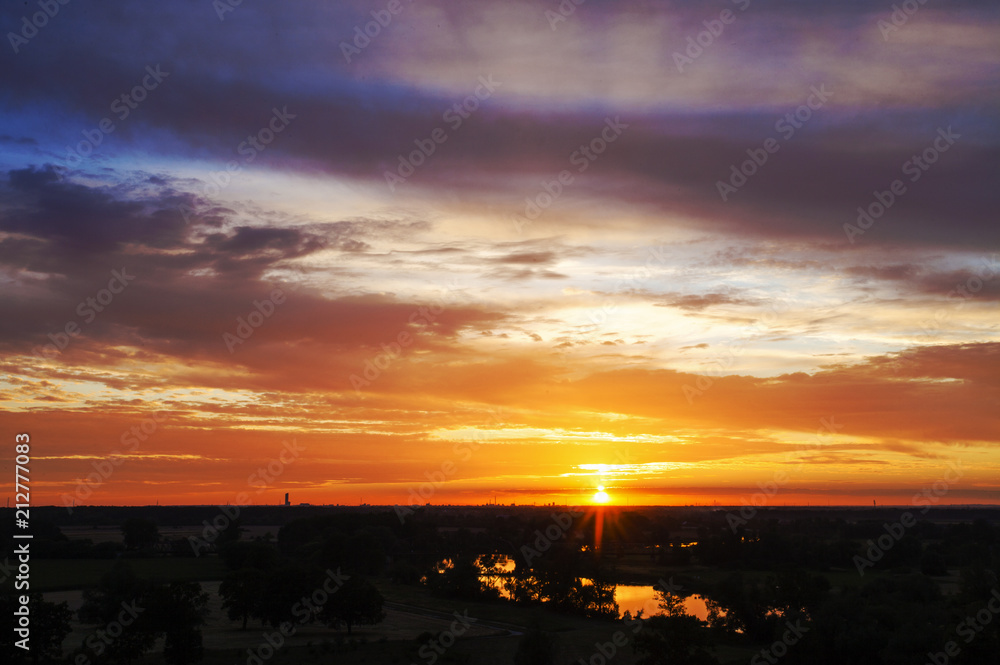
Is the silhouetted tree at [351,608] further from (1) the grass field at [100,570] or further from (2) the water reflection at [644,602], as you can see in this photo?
(1) the grass field at [100,570]

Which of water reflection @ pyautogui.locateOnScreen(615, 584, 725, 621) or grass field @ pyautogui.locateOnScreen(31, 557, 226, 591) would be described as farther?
grass field @ pyautogui.locateOnScreen(31, 557, 226, 591)

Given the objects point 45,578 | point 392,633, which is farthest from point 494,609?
point 45,578

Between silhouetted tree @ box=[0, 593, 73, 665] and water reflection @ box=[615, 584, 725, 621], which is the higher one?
silhouetted tree @ box=[0, 593, 73, 665]

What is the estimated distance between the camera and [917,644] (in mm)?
36875

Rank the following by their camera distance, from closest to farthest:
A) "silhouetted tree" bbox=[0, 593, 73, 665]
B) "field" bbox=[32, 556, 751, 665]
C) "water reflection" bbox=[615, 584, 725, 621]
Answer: "silhouetted tree" bbox=[0, 593, 73, 665] → "field" bbox=[32, 556, 751, 665] → "water reflection" bbox=[615, 584, 725, 621]

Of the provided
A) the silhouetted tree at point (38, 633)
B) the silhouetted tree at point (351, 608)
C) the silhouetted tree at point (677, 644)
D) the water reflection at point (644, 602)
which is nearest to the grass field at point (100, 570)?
the silhouetted tree at point (351, 608)

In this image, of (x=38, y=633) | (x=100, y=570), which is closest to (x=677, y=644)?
(x=38, y=633)

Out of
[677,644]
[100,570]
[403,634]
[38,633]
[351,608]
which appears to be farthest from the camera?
[100,570]

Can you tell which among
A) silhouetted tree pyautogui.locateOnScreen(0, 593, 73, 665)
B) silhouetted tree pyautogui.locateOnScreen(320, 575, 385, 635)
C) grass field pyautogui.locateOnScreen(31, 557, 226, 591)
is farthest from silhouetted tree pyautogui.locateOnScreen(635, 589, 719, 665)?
grass field pyautogui.locateOnScreen(31, 557, 226, 591)

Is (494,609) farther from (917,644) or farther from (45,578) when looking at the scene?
(45,578)

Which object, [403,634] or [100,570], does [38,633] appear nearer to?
[403,634]

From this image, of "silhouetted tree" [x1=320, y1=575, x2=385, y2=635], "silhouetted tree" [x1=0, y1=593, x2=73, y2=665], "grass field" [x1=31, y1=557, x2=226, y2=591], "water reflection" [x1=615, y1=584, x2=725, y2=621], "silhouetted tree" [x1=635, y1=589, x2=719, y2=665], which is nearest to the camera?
"silhouetted tree" [x1=635, y1=589, x2=719, y2=665]

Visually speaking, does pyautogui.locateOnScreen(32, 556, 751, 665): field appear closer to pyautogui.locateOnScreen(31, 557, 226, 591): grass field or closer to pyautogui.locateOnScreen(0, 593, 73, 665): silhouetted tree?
pyautogui.locateOnScreen(31, 557, 226, 591): grass field

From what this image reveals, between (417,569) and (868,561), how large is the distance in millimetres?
64216
